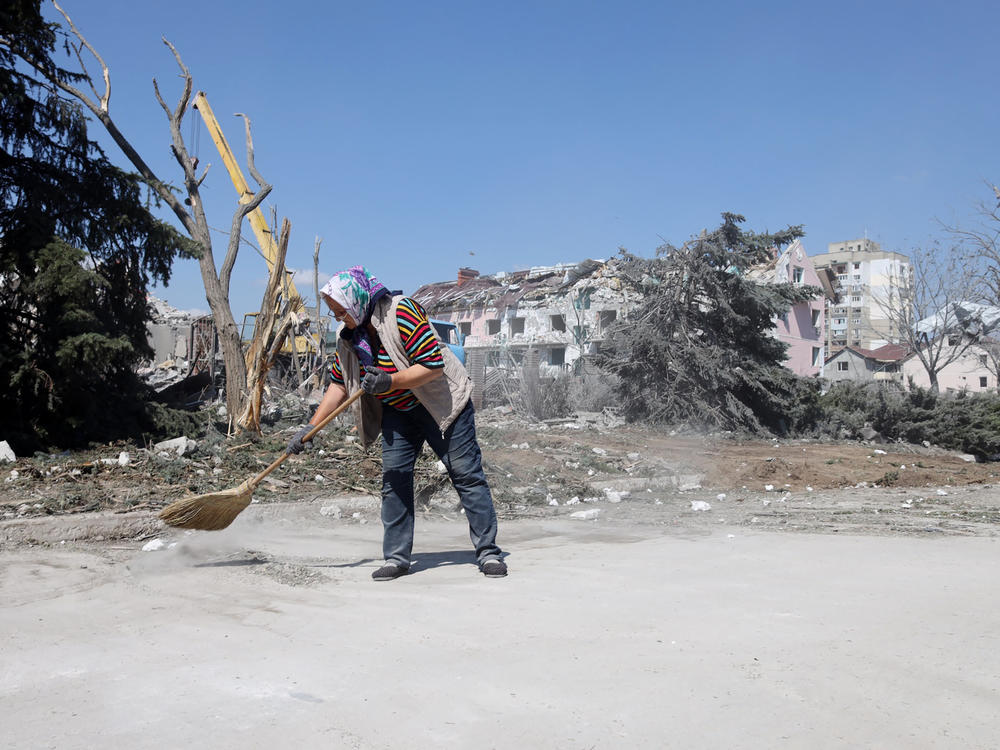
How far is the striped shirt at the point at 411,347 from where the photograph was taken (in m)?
4.05

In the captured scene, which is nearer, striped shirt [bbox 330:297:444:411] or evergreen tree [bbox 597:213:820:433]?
striped shirt [bbox 330:297:444:411]

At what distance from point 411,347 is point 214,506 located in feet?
5.05

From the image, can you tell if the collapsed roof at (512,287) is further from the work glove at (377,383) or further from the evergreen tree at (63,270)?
the work glove at (377,383)

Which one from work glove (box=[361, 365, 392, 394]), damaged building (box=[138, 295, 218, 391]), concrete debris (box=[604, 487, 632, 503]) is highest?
damaged building (box=[138, 295, 218, 391])

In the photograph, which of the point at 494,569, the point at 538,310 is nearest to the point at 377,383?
the point at 494,569

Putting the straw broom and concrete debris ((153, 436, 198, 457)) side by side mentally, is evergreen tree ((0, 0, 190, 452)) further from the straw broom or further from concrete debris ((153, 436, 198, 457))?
the straw broom

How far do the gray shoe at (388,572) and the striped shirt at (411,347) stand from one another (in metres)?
0.85

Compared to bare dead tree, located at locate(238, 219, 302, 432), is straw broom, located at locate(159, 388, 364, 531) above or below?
below

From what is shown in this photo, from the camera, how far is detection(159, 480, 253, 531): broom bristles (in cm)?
436

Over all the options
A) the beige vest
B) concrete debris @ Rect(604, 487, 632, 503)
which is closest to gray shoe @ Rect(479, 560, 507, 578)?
the beige vest

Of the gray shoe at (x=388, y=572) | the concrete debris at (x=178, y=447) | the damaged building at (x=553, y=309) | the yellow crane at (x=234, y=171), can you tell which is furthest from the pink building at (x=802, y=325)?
the gray shoe at (x=388, y=572)

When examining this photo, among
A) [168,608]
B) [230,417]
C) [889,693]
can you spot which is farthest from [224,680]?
[230,417]

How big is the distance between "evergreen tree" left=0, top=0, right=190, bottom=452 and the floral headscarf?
5372 mm

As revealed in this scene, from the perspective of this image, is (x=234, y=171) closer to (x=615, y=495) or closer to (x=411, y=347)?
(x=615, y=495)
